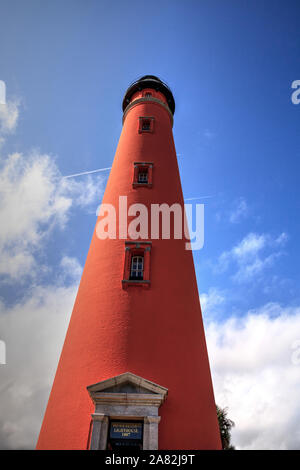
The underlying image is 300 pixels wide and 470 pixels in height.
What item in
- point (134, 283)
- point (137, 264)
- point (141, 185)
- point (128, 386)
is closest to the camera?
point (128, 386)

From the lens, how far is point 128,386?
823 centimetres

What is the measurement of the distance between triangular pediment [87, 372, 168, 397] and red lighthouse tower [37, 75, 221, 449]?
24 mm

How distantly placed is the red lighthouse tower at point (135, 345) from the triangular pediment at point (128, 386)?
0.08 feet

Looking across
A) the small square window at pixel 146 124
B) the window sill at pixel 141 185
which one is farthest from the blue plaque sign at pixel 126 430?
the small square window at pixel 146 124

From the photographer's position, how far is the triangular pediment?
26.7ft

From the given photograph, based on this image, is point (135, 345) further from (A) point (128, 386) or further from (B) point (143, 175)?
(B) point (143, 175)

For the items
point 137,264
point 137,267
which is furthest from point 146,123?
point 137,267

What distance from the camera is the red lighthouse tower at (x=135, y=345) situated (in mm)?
8000

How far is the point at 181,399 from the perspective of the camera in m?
8.61

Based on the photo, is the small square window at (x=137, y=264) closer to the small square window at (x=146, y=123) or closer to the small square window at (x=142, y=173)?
the small square window at (x=142, y=173)

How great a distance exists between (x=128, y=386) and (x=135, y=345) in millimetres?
1195

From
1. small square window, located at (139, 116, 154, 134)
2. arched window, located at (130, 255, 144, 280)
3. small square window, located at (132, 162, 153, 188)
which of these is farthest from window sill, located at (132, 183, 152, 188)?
small square window, located at (139, 116, 154, 134)
